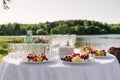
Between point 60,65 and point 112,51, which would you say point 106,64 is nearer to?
point 60,65

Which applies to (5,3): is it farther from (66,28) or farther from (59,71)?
(66,28)

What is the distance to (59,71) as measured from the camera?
254cm

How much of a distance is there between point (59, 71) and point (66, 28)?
30.4 meters

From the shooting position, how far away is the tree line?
30.3 m

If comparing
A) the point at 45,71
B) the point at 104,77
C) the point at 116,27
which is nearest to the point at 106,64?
the point at 104,77

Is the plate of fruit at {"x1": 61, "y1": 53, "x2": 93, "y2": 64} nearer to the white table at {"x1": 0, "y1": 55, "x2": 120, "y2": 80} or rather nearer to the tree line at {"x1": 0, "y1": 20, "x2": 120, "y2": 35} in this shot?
the white table at {"x1": 0, "y1": 55, "x2": 120, "y2": 80}

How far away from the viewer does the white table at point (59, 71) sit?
8.34ft

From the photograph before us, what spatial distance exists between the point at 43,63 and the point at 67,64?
239mm

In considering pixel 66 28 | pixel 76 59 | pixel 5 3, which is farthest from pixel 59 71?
pixel 66 28

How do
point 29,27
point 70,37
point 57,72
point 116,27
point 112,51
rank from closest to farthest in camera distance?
point 57,72 → point 112,51 → point 70,37 → point 29,27 → point 116,27

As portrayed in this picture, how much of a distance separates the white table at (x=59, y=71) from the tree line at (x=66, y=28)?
2621cm

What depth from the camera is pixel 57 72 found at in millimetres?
2543

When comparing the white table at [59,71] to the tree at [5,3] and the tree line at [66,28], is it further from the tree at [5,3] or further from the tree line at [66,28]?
the tree line at [66,28]

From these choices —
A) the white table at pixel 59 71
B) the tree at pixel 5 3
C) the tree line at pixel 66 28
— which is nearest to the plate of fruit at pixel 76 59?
the white table at pixel 59 71
